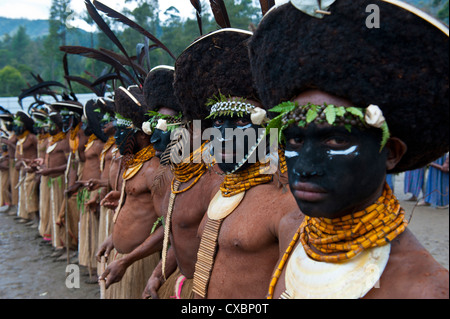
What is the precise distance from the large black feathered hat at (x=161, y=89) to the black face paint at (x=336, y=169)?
2225mm

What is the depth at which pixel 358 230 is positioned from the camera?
139 centimetres

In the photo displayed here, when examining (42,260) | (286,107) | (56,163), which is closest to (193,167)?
(286,107)

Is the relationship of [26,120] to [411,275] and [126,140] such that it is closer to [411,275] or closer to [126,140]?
[126,140]

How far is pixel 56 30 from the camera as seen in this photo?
2708 cm

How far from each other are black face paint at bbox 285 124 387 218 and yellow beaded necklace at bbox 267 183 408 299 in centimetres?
6

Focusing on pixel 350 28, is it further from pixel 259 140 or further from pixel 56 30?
pixel 56 30

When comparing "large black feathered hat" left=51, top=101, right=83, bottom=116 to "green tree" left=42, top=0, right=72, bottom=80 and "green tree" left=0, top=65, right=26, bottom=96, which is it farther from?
"green tree" left=0, top=65, right=26, bottom=96

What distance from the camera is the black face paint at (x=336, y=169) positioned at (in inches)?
51.8

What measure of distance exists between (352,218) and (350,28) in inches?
26.5

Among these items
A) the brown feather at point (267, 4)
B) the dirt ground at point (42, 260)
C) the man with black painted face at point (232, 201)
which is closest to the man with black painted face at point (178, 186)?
the man with black painted face at point (232, 201)

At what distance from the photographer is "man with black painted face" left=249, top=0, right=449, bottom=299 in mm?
1257

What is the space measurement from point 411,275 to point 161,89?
2.71 meters

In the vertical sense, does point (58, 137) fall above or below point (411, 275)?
below
